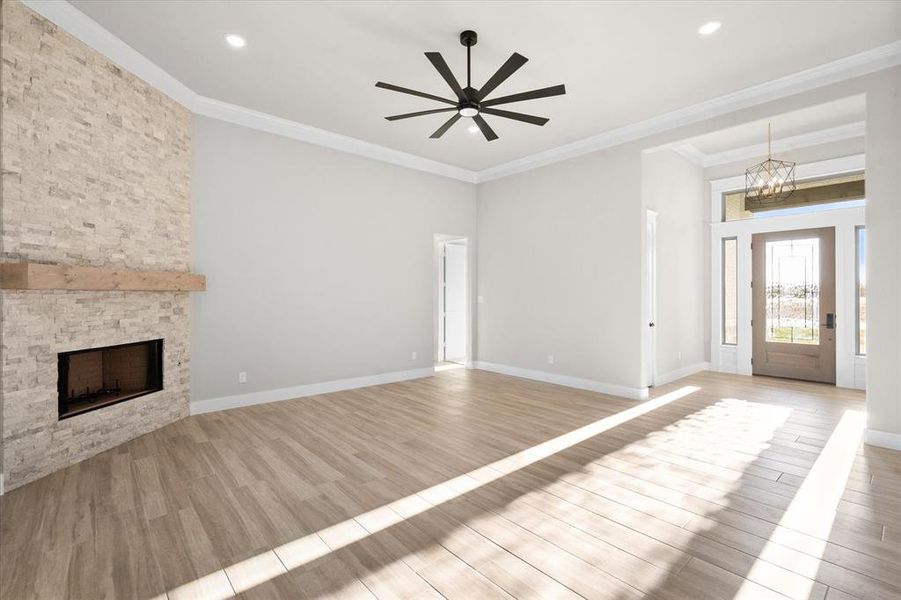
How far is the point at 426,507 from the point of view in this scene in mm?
2615

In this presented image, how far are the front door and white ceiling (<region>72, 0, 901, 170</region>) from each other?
336 cm

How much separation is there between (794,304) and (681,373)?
1938 millimetres

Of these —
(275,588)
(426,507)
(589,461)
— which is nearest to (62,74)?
(275,588)

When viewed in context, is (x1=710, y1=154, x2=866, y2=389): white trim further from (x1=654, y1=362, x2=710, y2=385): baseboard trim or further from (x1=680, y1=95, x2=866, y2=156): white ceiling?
(x1=680, y1=95, x2=866, y2=156): white ceiling

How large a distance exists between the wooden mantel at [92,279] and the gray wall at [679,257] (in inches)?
218

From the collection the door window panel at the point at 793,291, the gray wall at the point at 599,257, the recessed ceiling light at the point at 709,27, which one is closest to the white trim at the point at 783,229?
the door window panel at the point at 793,291

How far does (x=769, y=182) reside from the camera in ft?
19.9

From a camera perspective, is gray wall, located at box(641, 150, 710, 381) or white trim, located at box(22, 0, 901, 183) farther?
gray wall, located at box(641, 150, 710, 381)

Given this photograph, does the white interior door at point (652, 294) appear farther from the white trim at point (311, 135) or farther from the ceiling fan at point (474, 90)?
the white trim at point (311, 135)

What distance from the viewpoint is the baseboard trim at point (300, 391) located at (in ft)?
15.2

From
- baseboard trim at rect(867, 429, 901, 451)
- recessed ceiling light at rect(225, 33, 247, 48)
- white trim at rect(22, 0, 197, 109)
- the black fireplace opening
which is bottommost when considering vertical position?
baseboard trim at rect(867, 429, 901, 451)

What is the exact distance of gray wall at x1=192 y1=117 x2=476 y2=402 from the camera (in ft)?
15.3

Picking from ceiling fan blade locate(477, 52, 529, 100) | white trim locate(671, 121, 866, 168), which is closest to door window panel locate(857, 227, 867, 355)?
white trim locate(671, 121, 866, 168)

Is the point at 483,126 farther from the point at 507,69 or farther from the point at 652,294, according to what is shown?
the point at 652,294
